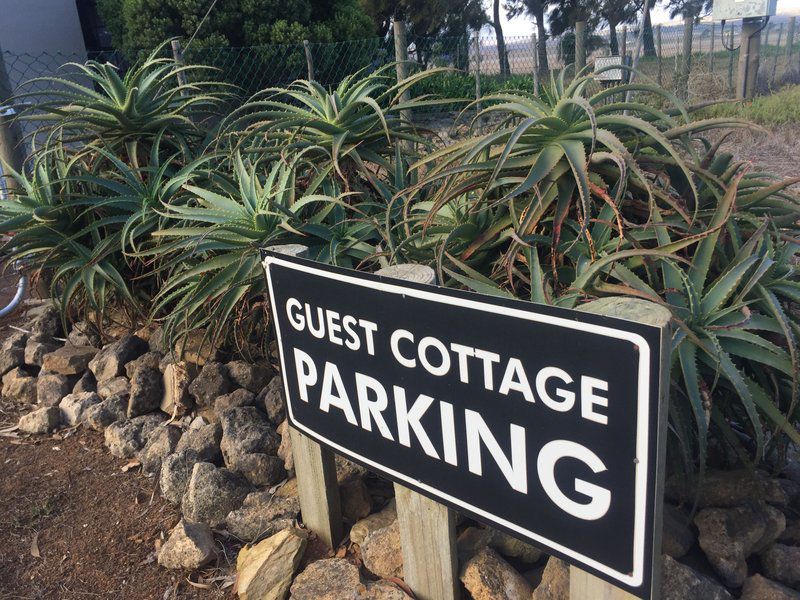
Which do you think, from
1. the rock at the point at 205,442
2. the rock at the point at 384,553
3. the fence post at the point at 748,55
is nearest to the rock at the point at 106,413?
the rock at the point at 205,442

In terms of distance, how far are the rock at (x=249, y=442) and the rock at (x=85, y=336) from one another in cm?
135

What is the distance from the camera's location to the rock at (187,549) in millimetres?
2211

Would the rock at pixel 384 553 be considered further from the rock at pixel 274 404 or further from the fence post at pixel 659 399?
the rock at pixel 274 404

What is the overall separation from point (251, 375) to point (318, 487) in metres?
0.94

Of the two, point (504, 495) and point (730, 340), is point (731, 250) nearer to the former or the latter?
point (730, 340)

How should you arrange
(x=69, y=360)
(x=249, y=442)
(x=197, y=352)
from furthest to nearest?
1. (x=69, y=360)
2. (x=197, y=352)
3. (x=249, y=442)

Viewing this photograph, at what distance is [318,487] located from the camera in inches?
85.6

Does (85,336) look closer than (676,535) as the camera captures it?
No

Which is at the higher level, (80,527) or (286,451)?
(286,451)

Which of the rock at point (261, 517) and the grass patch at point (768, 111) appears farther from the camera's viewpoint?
the grass patch at point (768, 111)

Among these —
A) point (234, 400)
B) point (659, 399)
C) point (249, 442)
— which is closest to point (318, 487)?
point (249, 442)

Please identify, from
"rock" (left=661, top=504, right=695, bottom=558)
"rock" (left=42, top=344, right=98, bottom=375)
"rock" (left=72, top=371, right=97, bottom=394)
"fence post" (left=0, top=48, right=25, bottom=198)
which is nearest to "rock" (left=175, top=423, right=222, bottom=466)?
"rock" (left=72, top=371, right=97, bottom=394)

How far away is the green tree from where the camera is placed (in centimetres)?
1081

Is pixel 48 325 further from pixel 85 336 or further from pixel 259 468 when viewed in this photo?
pixel 259 468
